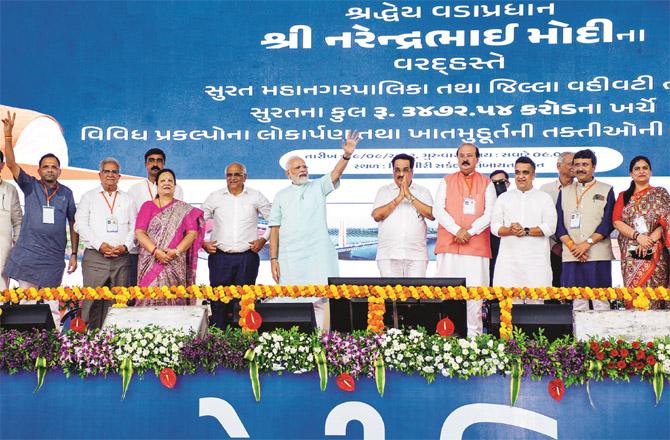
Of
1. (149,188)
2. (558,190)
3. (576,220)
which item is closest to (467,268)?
(576,220)

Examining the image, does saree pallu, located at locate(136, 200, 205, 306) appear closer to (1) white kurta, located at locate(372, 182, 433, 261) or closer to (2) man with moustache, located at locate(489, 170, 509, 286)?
(1) white kurta, located at locate(372, 182, 433, 261)

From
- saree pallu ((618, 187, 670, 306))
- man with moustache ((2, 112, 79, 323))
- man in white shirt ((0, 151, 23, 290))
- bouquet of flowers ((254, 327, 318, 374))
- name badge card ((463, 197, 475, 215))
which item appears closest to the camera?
bouquet of flowers ((254, 327, 318, 374))

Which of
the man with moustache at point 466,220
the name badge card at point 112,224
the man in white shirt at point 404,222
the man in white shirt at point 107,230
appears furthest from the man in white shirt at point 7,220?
the man with moustache at point 466,220

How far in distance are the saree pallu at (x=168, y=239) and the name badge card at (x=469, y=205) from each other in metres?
1.55

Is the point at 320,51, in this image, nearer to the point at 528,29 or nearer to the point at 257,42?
the point at 257,42

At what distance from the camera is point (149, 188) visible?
18.9ft

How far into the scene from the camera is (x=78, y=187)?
6.76 meters

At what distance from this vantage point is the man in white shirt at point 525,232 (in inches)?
202

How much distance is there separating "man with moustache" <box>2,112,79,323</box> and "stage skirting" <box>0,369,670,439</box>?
67.4 inches

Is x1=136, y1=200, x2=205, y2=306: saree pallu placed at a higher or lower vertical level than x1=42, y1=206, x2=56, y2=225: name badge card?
lower

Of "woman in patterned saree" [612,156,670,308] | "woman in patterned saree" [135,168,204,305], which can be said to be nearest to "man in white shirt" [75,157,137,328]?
"woman in patterned saree" [135,168,204,305]

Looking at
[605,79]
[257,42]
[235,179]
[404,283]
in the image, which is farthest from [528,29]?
[404,283]

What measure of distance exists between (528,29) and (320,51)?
1518 mm

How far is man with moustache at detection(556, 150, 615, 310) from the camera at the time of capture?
5223mm
